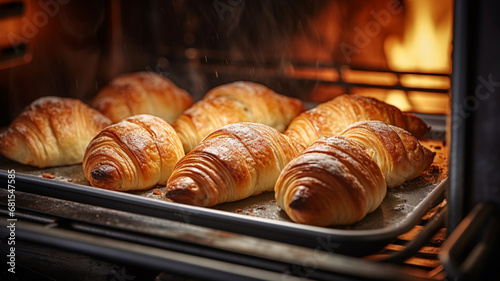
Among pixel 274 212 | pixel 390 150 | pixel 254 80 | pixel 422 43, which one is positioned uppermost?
pixel 422 43

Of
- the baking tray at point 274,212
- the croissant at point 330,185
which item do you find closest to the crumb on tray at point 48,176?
the baking tray at point 274,212

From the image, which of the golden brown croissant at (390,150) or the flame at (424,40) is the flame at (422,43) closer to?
the flame at (424,40)

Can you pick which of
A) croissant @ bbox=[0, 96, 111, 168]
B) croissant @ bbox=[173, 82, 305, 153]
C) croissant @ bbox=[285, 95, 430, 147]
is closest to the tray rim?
croissant @ bbox=[0, 96, 111, 168]

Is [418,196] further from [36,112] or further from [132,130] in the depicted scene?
[36,112]

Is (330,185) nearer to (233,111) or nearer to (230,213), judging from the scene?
(230,213)

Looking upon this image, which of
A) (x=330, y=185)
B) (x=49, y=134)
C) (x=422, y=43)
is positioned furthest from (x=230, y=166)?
(x=422, y=43)

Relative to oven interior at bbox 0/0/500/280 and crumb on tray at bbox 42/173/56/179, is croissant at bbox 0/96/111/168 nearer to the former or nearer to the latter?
crumb on tray at bbox 42/173/56/179
